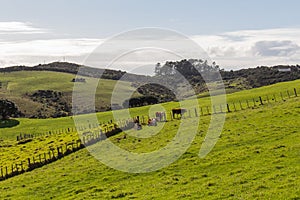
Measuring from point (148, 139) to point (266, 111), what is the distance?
14.7m

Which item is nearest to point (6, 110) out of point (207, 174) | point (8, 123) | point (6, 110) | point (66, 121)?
point (6, 110)

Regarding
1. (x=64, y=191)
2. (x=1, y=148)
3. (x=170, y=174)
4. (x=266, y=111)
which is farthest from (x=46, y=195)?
(x=1, y=148)

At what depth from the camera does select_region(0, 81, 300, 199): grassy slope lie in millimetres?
23031

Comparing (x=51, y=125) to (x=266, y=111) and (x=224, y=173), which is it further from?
(x=224, y=173)

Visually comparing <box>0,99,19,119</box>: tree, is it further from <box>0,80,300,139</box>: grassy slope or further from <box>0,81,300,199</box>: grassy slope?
<box>0,81,300,199</box>: grassy slope

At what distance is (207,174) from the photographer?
2731 cm

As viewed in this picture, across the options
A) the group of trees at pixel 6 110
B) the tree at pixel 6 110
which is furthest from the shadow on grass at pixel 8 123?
the tree at pixel 6 110

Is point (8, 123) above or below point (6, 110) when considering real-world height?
below

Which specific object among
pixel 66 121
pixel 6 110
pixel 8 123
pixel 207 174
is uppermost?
pixel 6 110

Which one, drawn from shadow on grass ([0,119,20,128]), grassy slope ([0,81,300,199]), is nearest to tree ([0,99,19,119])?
shadow on grass ([0,119,20,128])

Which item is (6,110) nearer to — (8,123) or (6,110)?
(6,110)

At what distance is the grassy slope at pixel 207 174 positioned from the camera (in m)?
23.0

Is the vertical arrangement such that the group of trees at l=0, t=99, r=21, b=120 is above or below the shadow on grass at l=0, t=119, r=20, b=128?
above

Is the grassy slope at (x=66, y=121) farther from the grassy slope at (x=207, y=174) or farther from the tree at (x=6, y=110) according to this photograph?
the grassy slope at (x=207, y=174)
